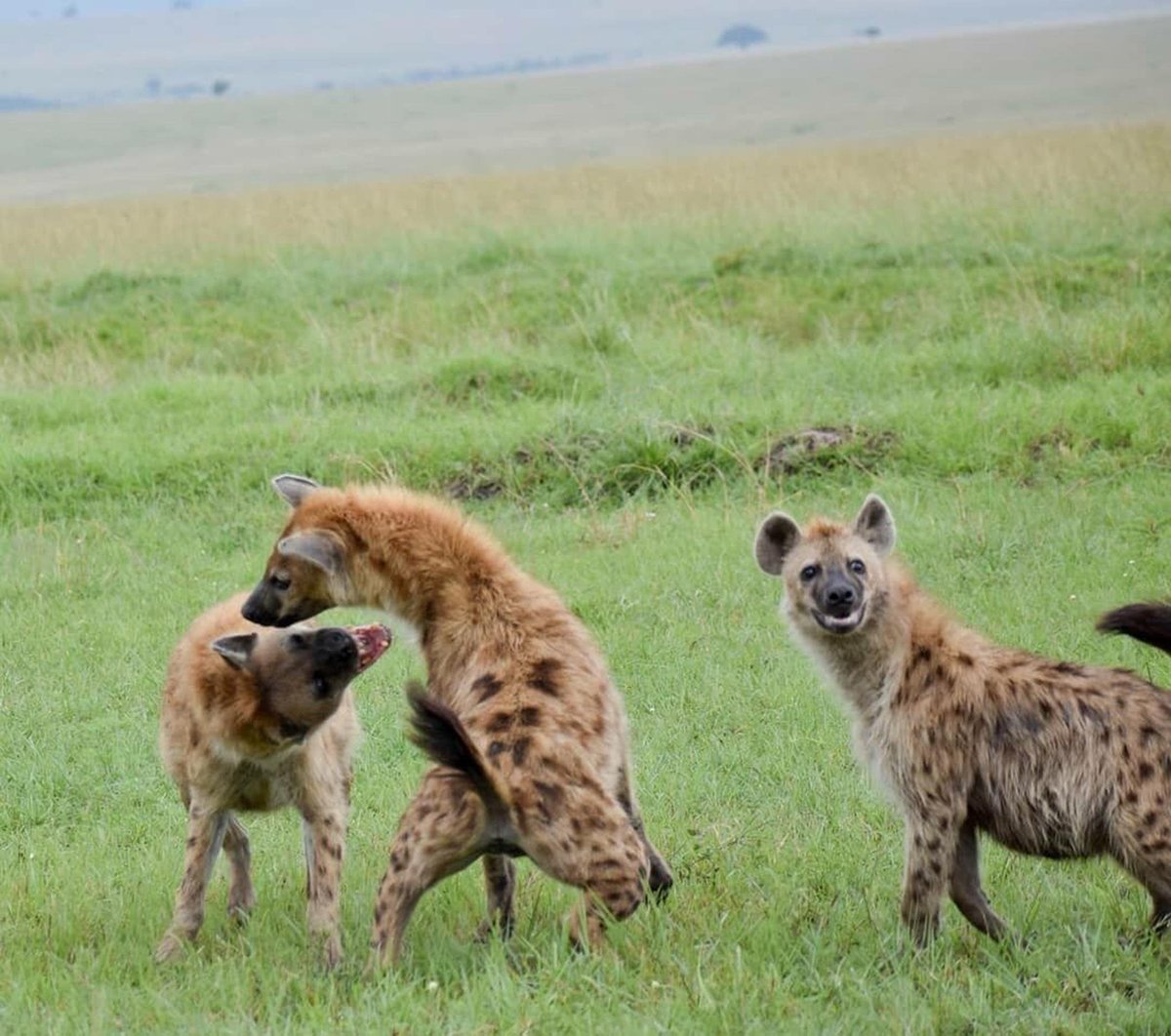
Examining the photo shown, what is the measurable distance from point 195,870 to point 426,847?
0.94 m

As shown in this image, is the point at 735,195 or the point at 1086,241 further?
the point at 735,195

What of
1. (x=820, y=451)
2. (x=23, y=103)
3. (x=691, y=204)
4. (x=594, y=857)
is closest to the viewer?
(x=594, y=857)

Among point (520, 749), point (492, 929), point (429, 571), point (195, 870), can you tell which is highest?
point (429, 571)

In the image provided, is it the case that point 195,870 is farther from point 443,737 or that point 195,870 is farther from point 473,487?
point 473,487

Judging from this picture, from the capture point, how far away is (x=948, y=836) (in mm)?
4621

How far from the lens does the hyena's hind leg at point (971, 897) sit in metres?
4.68

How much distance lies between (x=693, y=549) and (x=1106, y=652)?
2249 millimetres

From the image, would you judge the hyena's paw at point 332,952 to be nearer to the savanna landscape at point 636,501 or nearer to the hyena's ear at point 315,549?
the savanna landscape at point 636,501

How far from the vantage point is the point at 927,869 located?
458cm

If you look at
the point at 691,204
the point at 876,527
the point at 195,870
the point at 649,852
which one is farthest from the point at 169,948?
the point at 691,204

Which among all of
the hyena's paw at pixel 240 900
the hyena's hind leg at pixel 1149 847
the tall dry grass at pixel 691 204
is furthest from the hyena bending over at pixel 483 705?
the tall dry grass at pixel 691 204

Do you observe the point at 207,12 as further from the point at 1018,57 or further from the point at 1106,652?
the point at 1106,652

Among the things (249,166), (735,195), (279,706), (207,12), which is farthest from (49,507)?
(207,12)

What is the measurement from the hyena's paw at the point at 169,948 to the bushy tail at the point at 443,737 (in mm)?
1063
